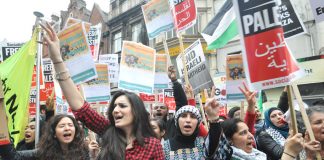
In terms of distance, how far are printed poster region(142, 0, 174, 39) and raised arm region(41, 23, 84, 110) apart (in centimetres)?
371

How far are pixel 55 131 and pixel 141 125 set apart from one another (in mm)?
1283

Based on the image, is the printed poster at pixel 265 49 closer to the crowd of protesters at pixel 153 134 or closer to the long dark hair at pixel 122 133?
the crowd of protesters at pixel 153 134

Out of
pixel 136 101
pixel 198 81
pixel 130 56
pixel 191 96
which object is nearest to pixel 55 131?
pixel 136 101

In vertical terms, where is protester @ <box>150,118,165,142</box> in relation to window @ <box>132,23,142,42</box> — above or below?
below

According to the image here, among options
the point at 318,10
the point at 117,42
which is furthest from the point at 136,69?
the point at 117,42

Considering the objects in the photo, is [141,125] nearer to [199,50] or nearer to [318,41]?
[199,50]

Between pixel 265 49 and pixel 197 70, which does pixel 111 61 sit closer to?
pixel 197 70

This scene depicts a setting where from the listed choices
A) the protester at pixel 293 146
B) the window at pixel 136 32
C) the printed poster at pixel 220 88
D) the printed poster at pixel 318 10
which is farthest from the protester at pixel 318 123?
the window at pixel 136 32

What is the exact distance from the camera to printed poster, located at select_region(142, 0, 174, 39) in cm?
646

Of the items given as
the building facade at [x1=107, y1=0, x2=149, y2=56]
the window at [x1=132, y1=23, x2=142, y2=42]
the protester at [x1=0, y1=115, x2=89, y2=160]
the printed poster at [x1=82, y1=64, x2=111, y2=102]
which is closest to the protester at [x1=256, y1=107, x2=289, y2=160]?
the protester at [x1=0, y1=115, x2=89, y2=160]

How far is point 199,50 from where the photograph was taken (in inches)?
226

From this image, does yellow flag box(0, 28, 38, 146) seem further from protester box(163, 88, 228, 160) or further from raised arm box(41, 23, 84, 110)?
protester box(163, 88, 228, 160)

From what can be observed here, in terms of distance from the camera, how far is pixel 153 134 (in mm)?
2742

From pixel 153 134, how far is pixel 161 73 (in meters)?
4.75
